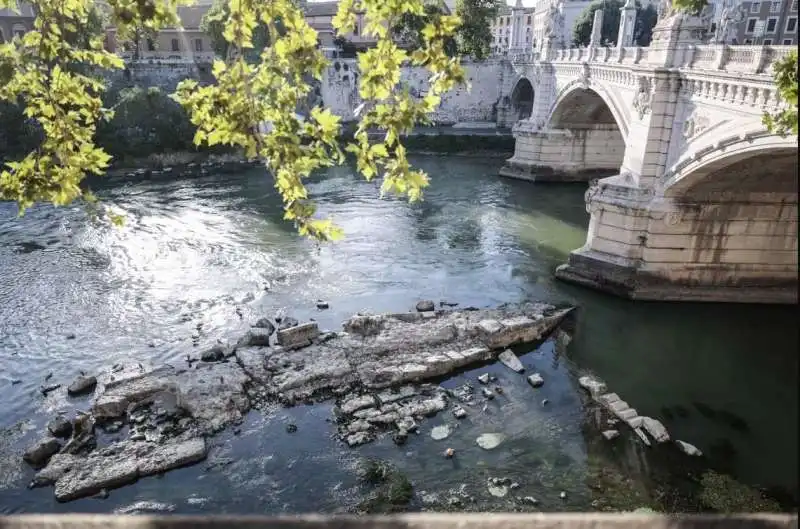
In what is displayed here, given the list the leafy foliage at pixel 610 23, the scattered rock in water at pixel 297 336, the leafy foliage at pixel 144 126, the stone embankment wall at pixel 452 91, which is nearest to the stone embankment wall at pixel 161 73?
the leafy foliage at pixel 144 126

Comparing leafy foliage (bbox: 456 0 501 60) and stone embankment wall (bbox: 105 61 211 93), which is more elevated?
leafy foliage (bbox: 456 0 501 60)

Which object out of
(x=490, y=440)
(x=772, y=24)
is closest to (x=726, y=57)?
(x=490, y=440)

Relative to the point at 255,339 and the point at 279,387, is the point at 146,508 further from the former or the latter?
the point at 255,339

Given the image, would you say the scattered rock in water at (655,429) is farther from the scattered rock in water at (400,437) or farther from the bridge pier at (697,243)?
the bridge pier at (697,243)

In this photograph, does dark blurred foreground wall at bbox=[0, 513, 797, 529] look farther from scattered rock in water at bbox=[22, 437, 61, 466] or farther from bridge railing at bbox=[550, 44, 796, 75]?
scattered rock in water at bbox=[22, 437, 61, 466]

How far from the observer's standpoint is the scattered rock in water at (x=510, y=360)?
36.4ft

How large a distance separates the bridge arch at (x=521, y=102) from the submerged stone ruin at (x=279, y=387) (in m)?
26.0

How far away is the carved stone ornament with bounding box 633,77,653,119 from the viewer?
13.3 meters

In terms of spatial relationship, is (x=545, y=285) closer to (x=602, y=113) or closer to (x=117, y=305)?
(x=117, y=305)

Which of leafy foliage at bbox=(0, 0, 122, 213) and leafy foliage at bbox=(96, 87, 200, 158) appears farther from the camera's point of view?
leafy foliage at bbox=(96, 87, 200, 158)

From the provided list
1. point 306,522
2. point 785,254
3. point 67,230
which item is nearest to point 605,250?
point 785,254

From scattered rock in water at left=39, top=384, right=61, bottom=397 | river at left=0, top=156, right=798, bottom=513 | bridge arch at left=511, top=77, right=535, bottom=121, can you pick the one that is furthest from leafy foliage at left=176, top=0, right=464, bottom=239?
bridge arch at left=511, top=77, right=535, bottom=121

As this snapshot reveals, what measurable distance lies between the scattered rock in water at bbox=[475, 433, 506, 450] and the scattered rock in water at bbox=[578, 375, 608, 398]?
2333mm

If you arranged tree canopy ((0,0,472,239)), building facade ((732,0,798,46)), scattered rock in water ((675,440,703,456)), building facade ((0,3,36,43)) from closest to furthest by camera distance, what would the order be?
tree canopy ((0,0,472,239)) → scattered rock in water ((675,440,703,456)) → building facade ((0,3,36,43)) → building facade ((732,0,798,46))
